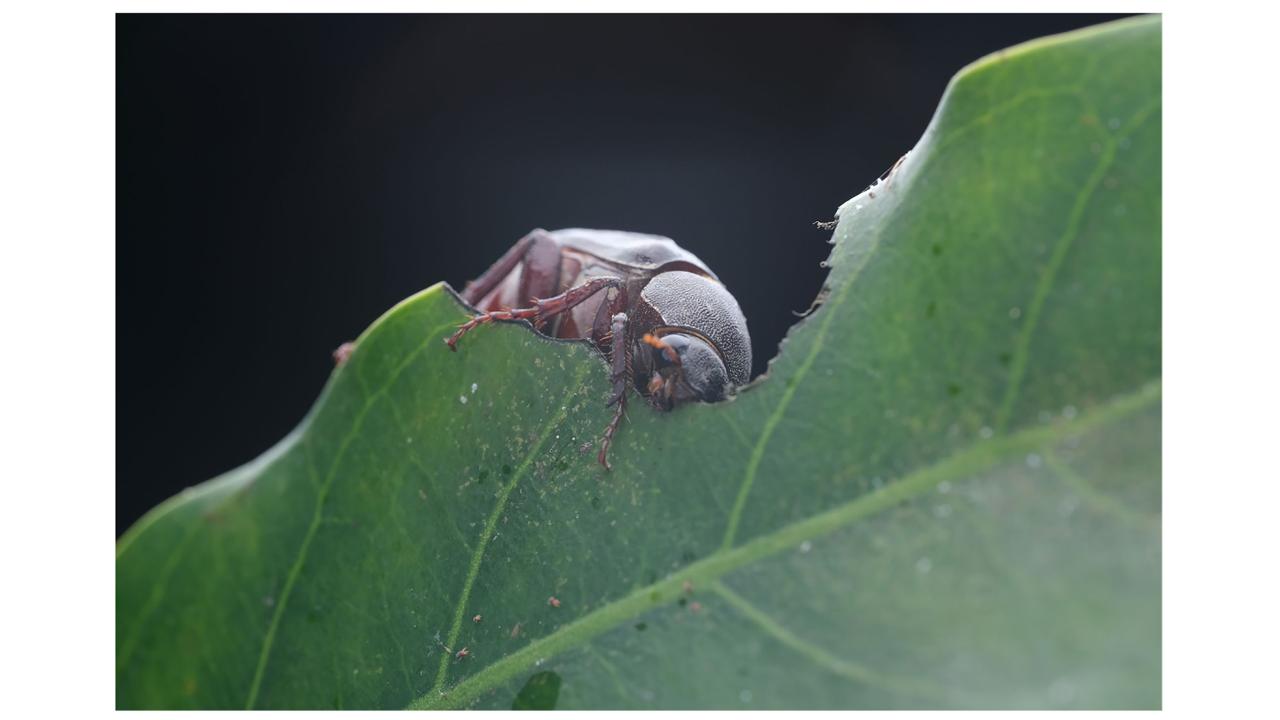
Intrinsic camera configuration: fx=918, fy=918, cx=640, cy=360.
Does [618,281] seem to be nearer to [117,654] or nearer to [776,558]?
[776,558]

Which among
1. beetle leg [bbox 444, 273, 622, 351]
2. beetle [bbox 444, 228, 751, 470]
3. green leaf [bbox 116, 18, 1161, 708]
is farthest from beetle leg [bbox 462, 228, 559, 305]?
green leaf [bbox 116, 18, 1161, 708]

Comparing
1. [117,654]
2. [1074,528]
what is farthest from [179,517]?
[1074,528]

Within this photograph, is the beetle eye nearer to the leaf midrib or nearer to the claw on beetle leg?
the claw on beetle leg

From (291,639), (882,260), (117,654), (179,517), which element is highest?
(882,260)

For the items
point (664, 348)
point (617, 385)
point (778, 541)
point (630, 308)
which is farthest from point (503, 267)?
point (778, 541)

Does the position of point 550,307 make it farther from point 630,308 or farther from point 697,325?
point 697,325

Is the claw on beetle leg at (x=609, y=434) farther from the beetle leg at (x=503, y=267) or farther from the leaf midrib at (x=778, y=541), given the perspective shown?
the beetle leg at (x=503, y=267)
